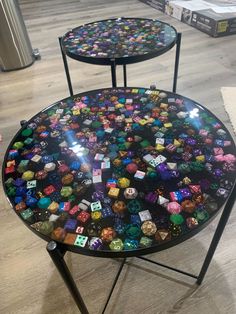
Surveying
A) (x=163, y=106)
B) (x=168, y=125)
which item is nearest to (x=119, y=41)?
(x=163, y=106)

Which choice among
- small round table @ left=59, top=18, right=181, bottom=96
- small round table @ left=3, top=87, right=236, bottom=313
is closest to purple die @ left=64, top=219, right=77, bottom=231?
small round table @ left=3, top=87, right=236, bottom=313

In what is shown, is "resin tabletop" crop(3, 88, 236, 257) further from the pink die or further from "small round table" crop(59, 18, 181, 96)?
"small round table" crop(59, 18, 181, 96)

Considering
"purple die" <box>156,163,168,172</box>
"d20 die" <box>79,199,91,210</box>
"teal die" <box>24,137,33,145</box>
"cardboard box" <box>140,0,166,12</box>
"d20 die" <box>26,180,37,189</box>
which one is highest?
"d20 die" <box>79,199,91,210</box>

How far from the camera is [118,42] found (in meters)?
1.41

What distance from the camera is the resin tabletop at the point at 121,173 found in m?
0.61

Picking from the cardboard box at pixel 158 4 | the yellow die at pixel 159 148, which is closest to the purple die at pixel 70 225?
the yellow die at pixel 159 148

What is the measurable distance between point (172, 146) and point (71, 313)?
67 centimetres

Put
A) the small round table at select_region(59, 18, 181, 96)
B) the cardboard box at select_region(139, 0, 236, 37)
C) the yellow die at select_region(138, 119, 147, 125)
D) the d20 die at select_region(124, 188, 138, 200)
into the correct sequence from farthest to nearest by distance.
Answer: the cardboard box at select_region(139, 0, 236, 37)
the small round table at select_region(59, 18, 181, 96)
the yellow die at select_region(138, 119, 147, 125)
the d20 die at select_region(124, 188, 138, 200)

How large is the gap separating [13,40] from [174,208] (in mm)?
2291

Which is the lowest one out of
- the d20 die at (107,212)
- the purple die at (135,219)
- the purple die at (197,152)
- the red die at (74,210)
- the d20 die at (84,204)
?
the purple die at (197,152)

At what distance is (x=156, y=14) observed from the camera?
341 cm

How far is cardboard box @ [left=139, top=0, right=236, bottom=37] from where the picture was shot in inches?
107

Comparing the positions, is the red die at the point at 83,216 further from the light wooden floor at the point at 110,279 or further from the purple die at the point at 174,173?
the light wooden floor at the point at 110,279

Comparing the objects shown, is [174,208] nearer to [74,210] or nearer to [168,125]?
[74,210]
